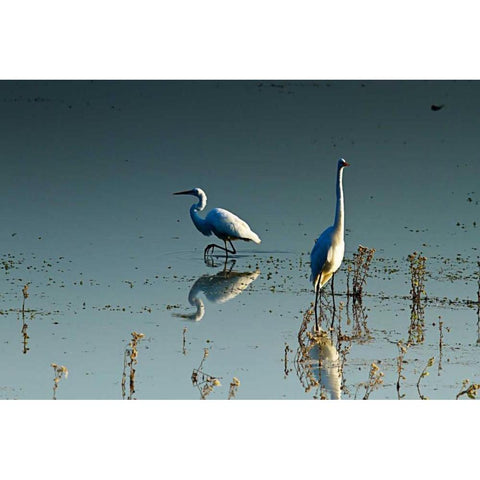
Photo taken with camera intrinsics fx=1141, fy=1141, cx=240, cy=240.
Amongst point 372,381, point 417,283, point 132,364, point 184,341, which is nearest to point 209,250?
point 417,283

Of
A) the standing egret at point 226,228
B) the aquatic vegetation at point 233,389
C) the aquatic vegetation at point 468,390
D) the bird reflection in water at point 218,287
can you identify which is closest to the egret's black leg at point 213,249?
the standing egret at point 226,228

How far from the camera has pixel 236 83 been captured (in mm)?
20797

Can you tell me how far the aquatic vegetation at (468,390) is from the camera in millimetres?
5640

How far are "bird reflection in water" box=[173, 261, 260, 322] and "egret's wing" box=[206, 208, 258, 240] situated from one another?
0.55 meters

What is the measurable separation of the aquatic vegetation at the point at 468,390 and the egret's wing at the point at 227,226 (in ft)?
15.0

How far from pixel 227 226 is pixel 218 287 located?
57.7 inches

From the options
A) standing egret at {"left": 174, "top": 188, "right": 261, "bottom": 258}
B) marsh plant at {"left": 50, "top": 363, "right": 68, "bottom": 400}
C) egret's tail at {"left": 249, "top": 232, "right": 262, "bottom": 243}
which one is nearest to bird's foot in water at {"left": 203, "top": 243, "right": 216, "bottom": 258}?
standing egret at {"left": 174, "top": 188, "right": 261, "bottom": 258}

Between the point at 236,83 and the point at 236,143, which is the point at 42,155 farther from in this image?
the point at 236,83

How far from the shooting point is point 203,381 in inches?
Answer: 245

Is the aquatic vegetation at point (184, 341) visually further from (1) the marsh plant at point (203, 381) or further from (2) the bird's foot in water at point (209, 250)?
(2) the bird's foot in water at point (209, 250)

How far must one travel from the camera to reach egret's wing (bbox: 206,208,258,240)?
10.5m

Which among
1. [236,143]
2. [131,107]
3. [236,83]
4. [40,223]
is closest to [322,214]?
[40,223]

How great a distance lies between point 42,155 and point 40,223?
407cm

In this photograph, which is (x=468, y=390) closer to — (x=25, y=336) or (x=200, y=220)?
(x=25, y=336)
